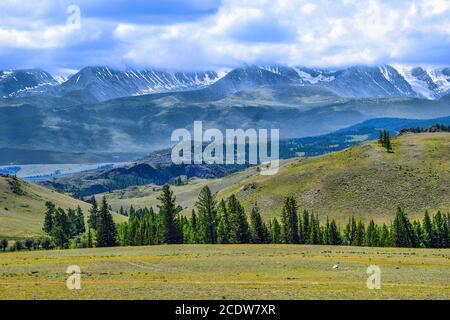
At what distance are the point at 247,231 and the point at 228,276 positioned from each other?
90284 mm

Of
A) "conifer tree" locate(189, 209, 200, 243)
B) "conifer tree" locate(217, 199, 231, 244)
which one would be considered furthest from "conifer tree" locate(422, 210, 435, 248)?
"conifer tree" locate(189, 209, 200, 243)

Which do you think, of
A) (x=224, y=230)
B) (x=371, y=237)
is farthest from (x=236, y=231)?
(x=371, y=237)

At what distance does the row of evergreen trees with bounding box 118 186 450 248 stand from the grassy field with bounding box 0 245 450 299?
47547 mm

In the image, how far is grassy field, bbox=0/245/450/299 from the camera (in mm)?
60125

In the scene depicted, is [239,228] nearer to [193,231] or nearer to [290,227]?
[193,231]

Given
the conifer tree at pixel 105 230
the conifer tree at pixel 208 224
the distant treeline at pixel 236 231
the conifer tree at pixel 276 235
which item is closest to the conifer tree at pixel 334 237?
the distant treeline at pixel 236 231

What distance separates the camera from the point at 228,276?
78062 millimetres

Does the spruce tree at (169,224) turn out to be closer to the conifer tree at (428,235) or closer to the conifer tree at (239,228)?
the conifer tree at (239,228)
